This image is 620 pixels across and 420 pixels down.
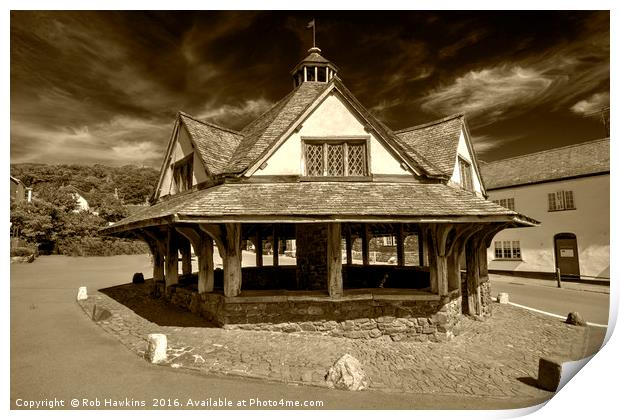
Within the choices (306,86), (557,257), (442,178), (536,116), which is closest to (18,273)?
(306,86)

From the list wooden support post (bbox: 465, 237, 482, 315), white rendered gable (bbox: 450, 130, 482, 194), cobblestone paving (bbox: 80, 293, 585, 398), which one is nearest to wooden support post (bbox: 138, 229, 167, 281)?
cobblestone paving (bbox: 80, 293, 585, 398)

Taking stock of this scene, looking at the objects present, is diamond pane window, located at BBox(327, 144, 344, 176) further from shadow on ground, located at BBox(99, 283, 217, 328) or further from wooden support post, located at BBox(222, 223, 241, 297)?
shadow on ground, located at BBox(99, 283, 217, 328)

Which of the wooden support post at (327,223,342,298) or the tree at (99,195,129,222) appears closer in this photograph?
the wooden support post at (327,223,342,298)

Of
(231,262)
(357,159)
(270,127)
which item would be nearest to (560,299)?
(357,159)

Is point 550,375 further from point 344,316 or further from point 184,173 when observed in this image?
point 184,173

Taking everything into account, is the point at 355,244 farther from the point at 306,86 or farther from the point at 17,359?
the point at 17,359

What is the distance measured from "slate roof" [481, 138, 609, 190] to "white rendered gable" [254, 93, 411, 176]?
16.0 meters

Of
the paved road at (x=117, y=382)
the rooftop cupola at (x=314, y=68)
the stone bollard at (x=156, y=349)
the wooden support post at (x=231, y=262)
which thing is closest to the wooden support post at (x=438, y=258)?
the paved road at (x=117, y=382)

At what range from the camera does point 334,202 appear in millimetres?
7957

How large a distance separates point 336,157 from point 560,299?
12.7 metres

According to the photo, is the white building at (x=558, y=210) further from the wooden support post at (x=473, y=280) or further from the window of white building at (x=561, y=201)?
the wooden support post at (x=473, y=280)

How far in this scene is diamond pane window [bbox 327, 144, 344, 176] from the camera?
→ 9406 millimetres

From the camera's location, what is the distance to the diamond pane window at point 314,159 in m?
9.37

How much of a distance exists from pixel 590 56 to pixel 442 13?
11.1 feet
